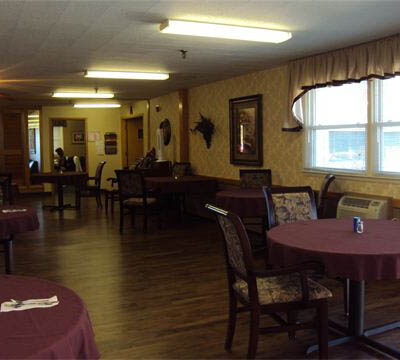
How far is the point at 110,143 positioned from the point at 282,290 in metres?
11.0

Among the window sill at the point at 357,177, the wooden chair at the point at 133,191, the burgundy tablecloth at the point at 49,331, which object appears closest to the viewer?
the burgundy tablecloth at the point at 49,331

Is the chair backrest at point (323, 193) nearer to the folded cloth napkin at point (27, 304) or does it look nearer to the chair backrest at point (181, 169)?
the folded cloth napkin at point (27, 304)

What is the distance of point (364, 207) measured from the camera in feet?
16.3

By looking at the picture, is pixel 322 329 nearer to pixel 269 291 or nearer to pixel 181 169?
pixel 269 291

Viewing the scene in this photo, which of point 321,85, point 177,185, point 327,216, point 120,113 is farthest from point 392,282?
point 120,113

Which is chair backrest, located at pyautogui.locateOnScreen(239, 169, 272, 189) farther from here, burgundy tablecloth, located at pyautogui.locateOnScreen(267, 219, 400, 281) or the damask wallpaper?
burgundy tablecloth, located at pyautogui.locateOnScreen(267, 219, 400, 281)

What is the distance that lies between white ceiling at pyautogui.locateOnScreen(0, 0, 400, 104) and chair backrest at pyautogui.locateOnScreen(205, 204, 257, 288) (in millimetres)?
1723

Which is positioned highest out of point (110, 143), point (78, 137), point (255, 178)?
point (78, 137)

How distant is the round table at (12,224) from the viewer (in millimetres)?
A: 4422

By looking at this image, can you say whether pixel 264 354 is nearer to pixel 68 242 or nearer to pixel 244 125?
pixel 68 242

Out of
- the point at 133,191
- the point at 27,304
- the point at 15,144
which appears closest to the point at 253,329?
the point at 27,304

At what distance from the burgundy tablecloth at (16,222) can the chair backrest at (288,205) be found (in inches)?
90.9

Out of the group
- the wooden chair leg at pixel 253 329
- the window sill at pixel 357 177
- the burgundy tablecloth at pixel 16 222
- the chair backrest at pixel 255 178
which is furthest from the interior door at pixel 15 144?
the wooden chair leg at pixel 253 329

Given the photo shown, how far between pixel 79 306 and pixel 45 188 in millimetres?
11446
